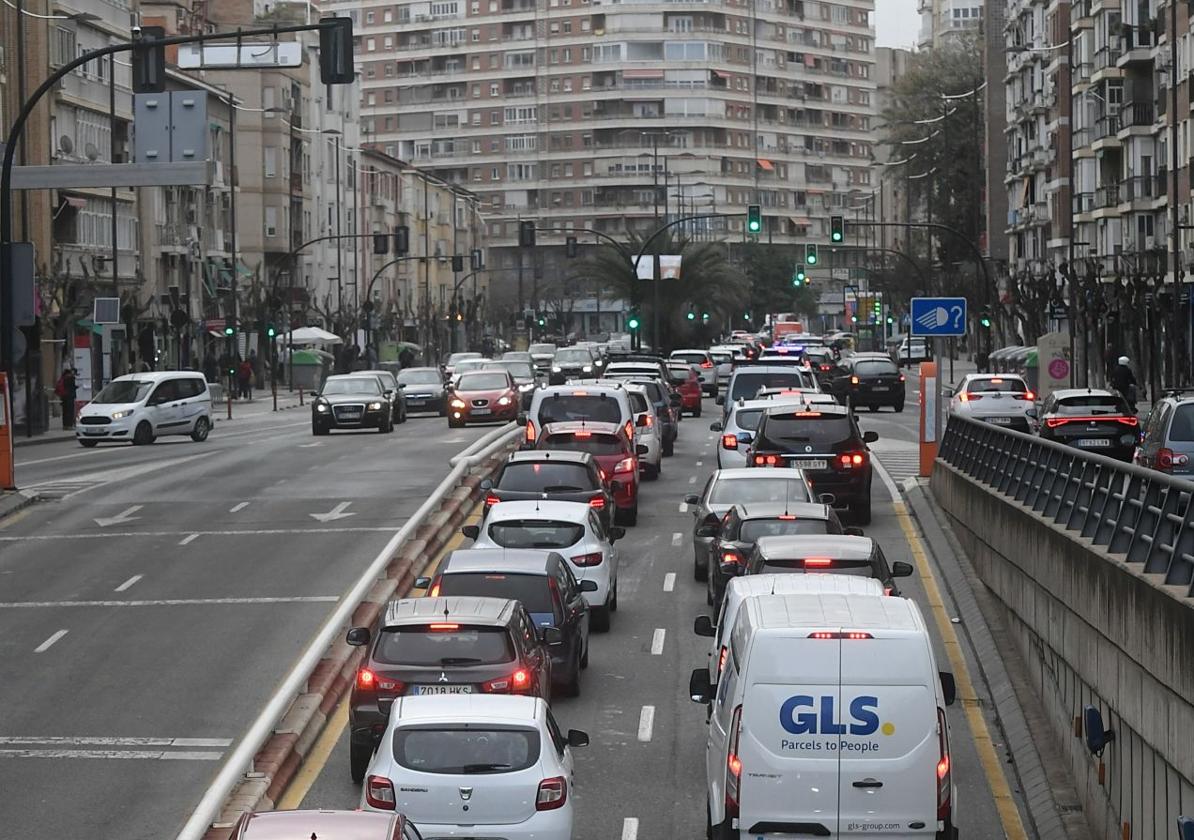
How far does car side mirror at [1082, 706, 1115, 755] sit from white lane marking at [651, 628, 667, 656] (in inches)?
299

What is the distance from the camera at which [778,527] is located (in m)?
Answer: 23.9

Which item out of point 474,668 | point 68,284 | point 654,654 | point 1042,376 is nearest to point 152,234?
point 68,284

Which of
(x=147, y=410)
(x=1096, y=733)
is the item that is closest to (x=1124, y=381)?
(x=147, y=410)

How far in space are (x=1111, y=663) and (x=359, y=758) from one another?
600 cm

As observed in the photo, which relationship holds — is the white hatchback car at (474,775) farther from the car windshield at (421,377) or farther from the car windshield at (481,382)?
the car windshield at (421,377)

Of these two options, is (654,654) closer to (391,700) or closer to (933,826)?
(391,700)

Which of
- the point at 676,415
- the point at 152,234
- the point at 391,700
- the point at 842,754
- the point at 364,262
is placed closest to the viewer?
the point at 842,754

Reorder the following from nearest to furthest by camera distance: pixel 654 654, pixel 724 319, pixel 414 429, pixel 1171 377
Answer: pixel 654 654 → pixel 414 429 → pixel 1171 377 → pixel 724 319

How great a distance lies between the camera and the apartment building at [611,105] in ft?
585

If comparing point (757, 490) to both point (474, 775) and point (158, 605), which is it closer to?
point (158, 605)

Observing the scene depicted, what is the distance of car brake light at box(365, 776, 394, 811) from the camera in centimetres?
1355

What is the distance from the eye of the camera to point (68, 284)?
69688 mm

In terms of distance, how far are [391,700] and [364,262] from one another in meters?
120

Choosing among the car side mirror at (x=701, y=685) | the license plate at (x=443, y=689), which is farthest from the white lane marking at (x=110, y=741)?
the car side mirror at (x=701, y=685)
